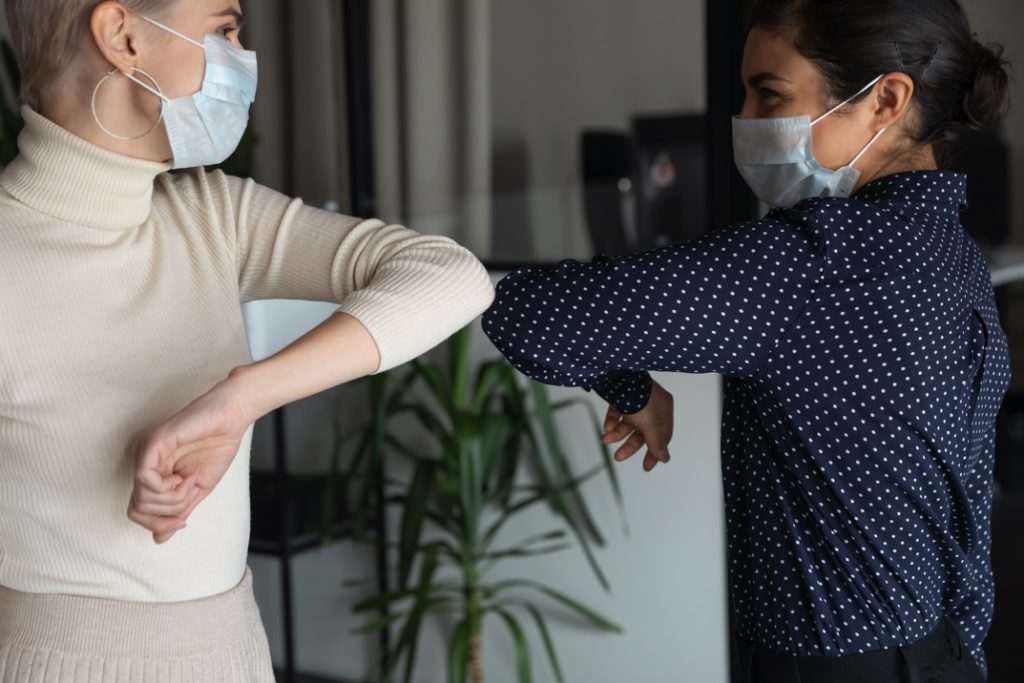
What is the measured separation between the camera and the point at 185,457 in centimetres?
98

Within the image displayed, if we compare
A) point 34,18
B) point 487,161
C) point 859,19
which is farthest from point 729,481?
point 487,161

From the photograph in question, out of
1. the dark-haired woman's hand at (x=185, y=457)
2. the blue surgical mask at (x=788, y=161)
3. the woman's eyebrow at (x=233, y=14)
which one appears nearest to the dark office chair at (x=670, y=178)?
the blue surgical mask at (x=788, y=161)

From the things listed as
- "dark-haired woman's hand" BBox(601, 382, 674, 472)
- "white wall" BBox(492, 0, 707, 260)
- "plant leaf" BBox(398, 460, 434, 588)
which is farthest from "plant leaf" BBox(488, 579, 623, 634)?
"dark-haired woman's hand" BBox(601, 382, 674, 472)

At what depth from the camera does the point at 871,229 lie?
1.20 metres

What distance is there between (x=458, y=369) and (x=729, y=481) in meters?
1.53

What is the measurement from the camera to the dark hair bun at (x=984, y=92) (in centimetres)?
136

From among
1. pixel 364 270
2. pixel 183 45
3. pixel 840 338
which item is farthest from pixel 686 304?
pixel 183 45

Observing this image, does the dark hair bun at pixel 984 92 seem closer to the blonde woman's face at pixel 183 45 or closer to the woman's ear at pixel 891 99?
the woman's ear at pixel 891 99

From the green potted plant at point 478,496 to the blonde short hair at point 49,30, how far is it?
5.58 feet

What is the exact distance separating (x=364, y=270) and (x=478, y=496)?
169cm

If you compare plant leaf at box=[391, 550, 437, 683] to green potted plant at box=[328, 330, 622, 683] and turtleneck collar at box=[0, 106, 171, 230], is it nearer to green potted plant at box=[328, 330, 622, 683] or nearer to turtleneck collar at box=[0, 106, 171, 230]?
green potted plant at box=[328, 330, 622, 683]

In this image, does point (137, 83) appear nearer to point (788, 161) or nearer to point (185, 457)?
point (185, 457)

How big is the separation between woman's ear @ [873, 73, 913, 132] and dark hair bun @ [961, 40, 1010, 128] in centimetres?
9

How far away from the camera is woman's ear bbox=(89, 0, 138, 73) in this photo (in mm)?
1119
